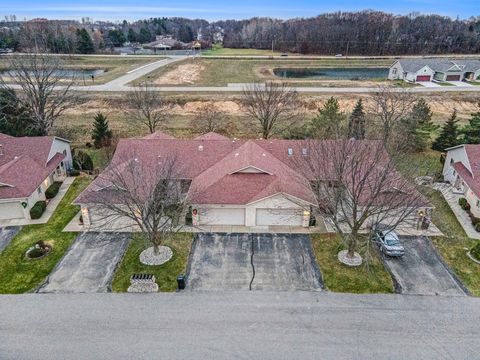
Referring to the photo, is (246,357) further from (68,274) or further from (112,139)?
(112,139)

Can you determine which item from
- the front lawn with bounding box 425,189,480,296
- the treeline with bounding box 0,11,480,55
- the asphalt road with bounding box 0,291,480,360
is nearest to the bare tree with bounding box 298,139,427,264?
the front lawn with bounding box 425,189,480,296

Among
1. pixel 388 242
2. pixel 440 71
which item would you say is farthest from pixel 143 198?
pixel 440 71

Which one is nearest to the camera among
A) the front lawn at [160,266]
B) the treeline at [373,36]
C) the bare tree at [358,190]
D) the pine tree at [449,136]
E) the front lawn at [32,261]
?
the front lawn at [160,266]

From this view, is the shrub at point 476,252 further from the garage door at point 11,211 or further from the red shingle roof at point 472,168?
the garage door at point 11,211

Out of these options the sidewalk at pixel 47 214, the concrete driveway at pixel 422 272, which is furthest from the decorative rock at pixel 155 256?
the concrete driveway at pixel 422 272

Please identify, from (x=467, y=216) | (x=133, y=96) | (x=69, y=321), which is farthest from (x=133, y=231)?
(x=133, y=96)
